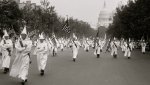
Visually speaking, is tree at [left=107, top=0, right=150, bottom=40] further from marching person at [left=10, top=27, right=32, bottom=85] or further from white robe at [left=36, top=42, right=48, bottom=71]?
marching person at [left=10, top=27, right=32, bottom=85]

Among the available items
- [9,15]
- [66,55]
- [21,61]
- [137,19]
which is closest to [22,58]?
[21,61]

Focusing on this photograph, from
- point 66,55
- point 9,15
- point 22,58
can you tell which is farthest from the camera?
point 9,15

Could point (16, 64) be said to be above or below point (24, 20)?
below

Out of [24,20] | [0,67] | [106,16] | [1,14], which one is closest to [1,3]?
[1,14]

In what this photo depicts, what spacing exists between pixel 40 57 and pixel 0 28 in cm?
3149

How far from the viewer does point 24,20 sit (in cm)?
6309

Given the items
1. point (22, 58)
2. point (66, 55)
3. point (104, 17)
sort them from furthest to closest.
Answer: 1. point (104, 17)
2. point (66, 55)
3. point (22, 58)

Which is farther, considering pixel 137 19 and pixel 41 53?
pixel 137 19

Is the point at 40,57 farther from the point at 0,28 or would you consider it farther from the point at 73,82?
the point at 0,28

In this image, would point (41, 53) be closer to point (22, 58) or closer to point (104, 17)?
point (22, 58)

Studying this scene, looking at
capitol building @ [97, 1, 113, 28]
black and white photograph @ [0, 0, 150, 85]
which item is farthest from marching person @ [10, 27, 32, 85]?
capitol building @ [97, 1, 113, 28]

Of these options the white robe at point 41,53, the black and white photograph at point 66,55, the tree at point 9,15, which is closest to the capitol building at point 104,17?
the black and white photograph at point 66,55

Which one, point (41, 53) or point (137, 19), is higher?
point (137, 19)

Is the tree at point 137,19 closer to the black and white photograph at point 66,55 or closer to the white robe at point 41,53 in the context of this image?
the black and white photograph at point 66,55
